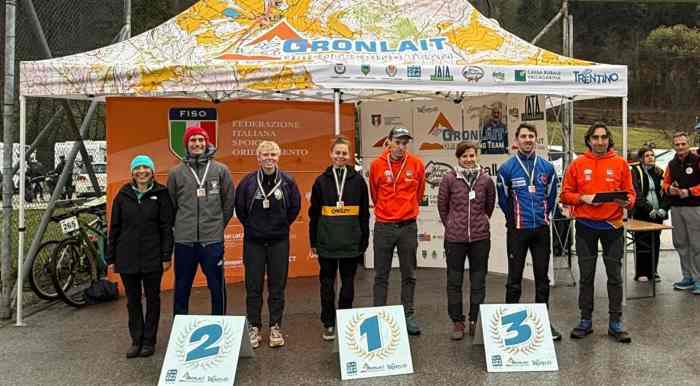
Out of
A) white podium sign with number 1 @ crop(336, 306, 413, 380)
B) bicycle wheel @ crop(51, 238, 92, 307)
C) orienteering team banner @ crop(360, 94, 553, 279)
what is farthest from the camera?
orienteering team banner @ crop(360, 94, 553, 279)

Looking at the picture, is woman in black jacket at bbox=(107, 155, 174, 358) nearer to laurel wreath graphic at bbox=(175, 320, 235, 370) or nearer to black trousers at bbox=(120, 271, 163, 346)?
black trousers at bbox=(120, 271, 163, 346)

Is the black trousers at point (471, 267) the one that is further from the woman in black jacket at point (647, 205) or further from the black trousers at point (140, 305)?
the woman in black jacket at point (647, 205)

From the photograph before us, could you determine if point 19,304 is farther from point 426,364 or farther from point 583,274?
point 583,274

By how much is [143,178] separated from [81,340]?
5.41 feet

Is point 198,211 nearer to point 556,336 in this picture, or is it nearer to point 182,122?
point 182,122

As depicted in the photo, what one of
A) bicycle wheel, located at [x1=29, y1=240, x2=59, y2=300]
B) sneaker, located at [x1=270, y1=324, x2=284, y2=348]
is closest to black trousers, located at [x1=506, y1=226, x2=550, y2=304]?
sneaker, located at [x1=270, y1=324, x2=284, y2=348]

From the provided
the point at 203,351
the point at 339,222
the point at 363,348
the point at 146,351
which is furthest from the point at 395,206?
the point at 146,351

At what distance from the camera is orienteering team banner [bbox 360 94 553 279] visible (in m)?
7.41

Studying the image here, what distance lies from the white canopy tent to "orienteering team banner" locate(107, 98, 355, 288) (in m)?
0.23

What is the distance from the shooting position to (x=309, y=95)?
732 cm

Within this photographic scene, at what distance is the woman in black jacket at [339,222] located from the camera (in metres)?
4.91

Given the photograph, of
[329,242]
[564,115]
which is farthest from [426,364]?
[564,115]

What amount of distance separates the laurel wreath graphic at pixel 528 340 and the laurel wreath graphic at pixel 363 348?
70cm

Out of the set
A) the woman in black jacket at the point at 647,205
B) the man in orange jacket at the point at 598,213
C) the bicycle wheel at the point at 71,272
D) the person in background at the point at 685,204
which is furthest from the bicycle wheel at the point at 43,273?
the person in background at the point at 685,204
